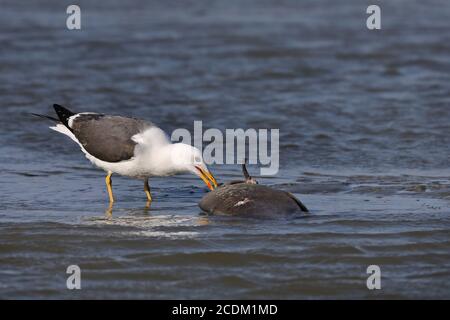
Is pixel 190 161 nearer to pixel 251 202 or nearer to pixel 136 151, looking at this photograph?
pixel 136 151

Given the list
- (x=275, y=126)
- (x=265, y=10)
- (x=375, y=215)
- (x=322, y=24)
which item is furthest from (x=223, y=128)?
(x=265, y=10)

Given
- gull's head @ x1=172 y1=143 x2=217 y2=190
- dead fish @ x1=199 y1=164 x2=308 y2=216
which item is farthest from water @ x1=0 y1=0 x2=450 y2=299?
gull's head @ x1=172 y1=143 x2=217 y2=190

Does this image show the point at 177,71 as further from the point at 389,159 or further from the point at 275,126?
the point at 389,159

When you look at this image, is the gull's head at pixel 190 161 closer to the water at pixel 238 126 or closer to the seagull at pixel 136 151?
the seagull at pixel 136 151

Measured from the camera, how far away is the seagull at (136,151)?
27.0ft

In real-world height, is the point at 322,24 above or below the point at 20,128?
above

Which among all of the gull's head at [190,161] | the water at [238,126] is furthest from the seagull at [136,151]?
the water at [238,126]

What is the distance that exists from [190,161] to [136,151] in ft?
1.64

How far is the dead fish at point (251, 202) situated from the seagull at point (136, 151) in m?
0.44

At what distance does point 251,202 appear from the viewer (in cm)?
760

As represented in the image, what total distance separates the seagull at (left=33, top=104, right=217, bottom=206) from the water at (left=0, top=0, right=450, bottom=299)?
1.05 feet
